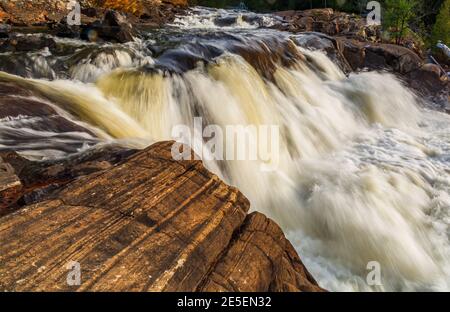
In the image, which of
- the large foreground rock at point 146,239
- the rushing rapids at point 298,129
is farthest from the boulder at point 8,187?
the rushing rapids at point 298,129

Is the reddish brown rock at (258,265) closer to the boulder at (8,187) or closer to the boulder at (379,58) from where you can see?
the boulder at (8,187)

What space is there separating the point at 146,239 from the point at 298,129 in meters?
7.43

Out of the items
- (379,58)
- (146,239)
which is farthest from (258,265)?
(379,58)

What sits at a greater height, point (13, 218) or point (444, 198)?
point (13, 218)

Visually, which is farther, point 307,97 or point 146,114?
point 307,97

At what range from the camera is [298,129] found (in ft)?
32.4

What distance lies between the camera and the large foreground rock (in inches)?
107

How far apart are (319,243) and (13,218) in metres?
4.76

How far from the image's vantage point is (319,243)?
20.1 ft

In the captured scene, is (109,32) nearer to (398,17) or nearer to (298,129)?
(298,129)

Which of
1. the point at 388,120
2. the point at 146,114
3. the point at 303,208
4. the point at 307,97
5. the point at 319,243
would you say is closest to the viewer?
the point at 319,243

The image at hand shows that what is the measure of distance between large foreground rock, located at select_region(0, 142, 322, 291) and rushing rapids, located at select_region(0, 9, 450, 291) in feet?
6.33

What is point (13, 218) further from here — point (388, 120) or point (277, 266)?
point (388, 120)

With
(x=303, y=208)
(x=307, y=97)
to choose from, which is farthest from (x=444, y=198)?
(x=307, y=97)
